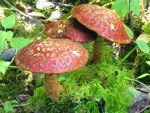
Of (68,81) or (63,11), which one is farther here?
(63,11)

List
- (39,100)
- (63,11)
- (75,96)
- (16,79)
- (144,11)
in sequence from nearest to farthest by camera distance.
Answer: (75,96) → (39,100) → (16,79) → (144,11) → (63,11)

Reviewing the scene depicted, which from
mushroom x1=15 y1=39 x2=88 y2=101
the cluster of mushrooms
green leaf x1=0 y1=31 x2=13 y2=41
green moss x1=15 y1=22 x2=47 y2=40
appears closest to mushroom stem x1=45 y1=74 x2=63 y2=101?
the cluster of mushrooms

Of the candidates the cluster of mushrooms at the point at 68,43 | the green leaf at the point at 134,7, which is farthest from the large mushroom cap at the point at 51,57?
the green leaf at the point at 134,7

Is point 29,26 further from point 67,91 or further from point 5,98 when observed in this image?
point 67,91

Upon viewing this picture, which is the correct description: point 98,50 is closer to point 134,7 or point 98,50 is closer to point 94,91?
point 94,91

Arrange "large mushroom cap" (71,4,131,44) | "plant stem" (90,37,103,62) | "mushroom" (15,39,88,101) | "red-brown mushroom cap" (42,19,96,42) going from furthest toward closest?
1. "plant stem" (90,37,103,62)
2. "red-brown mushroom cap" (42,19,96,42)
3. "large mushroom cap" (71,4,131,44)
4. "mushroom" (15,39,88,101)

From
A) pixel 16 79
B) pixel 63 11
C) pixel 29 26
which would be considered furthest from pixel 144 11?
pixel 16 79

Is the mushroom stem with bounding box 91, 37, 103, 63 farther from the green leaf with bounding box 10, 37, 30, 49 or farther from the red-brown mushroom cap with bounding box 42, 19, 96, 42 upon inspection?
the green leaf with bounding box 10, 37, 30, 49
